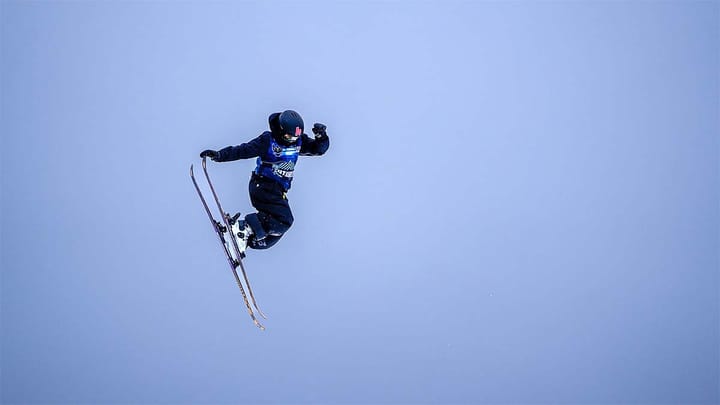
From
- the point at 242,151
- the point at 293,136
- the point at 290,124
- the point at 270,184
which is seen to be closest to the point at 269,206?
the point at 270,184

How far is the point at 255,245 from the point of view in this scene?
8922mm

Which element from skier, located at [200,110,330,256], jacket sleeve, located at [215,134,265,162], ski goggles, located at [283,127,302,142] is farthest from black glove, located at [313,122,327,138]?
jacket sleeve, located at [215,134,265,162]

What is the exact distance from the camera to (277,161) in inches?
343

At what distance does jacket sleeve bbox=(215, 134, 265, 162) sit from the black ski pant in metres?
0.48

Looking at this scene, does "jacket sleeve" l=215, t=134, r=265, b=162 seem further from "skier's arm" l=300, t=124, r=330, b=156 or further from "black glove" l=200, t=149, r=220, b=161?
"skier's arm" l=300, t=124, r=330, b=156

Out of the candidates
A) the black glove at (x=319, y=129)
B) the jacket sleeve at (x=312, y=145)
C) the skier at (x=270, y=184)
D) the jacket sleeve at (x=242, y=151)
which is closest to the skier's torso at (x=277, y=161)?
the skier at (x=270, y=184)

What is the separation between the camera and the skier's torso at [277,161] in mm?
8602

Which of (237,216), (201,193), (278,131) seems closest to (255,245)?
(237,216)

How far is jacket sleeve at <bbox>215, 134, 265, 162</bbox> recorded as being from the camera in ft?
26.9

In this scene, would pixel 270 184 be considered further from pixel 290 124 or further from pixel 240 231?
pixel 290 124

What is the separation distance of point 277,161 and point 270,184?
A: 354mm

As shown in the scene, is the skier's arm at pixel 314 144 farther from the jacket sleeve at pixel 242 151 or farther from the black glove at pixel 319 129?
the jacket sleeve at pixel 242 151

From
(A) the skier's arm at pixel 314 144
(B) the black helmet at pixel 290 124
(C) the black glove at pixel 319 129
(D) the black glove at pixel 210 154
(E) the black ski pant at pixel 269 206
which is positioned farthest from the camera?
(A) the skier's arm at pixel 314 144

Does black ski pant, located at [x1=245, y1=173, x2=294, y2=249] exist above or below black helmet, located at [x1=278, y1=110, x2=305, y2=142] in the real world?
below
